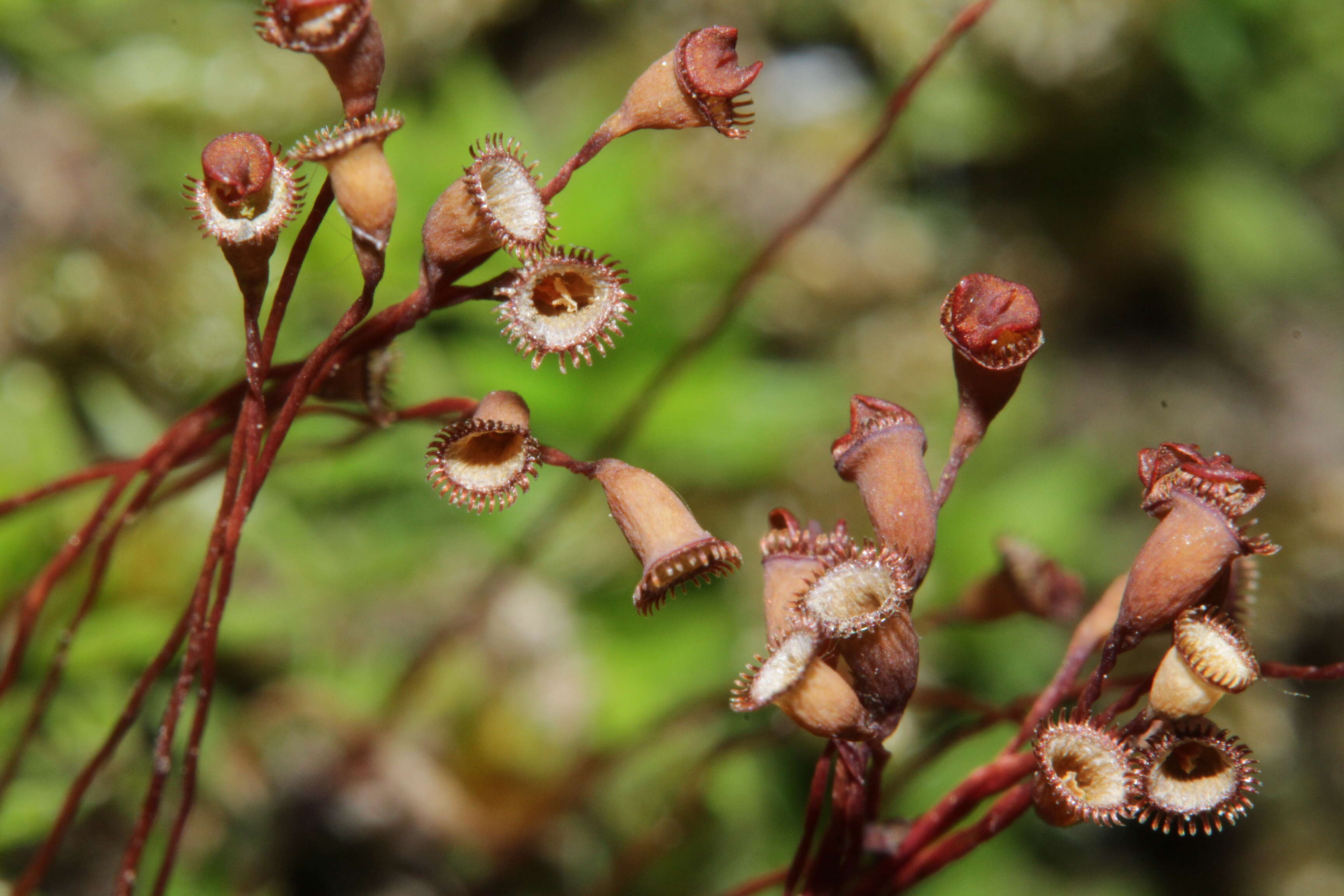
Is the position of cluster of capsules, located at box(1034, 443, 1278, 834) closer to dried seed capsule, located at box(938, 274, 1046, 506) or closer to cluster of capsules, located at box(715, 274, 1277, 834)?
cluster of capsules, located at box(715, 274, 1277, 834)

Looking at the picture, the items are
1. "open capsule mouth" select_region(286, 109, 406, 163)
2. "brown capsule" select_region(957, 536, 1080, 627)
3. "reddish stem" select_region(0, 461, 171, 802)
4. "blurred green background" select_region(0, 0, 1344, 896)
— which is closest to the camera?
"open capsule mouth" select_region(286, 109, 406, 163)

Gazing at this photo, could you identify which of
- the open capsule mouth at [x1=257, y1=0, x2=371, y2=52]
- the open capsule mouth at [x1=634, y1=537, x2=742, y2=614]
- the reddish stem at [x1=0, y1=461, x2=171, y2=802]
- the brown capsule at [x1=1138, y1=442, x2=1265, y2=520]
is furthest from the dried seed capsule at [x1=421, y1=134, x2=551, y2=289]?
the brown capsule at [x1=1138, y1=442, x2=1265, y2=520]

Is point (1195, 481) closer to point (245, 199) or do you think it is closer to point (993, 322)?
point (993, 322)

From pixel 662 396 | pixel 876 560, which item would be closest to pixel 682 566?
pixel 876 560

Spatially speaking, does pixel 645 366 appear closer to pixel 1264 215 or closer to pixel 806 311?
pixel 806 311

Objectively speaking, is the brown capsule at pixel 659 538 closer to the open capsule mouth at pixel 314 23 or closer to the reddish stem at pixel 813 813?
the reddish stem at pixel 813 813

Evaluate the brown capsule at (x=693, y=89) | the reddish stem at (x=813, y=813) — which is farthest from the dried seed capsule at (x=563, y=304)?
the reddish stem at (x=813, y=813)
